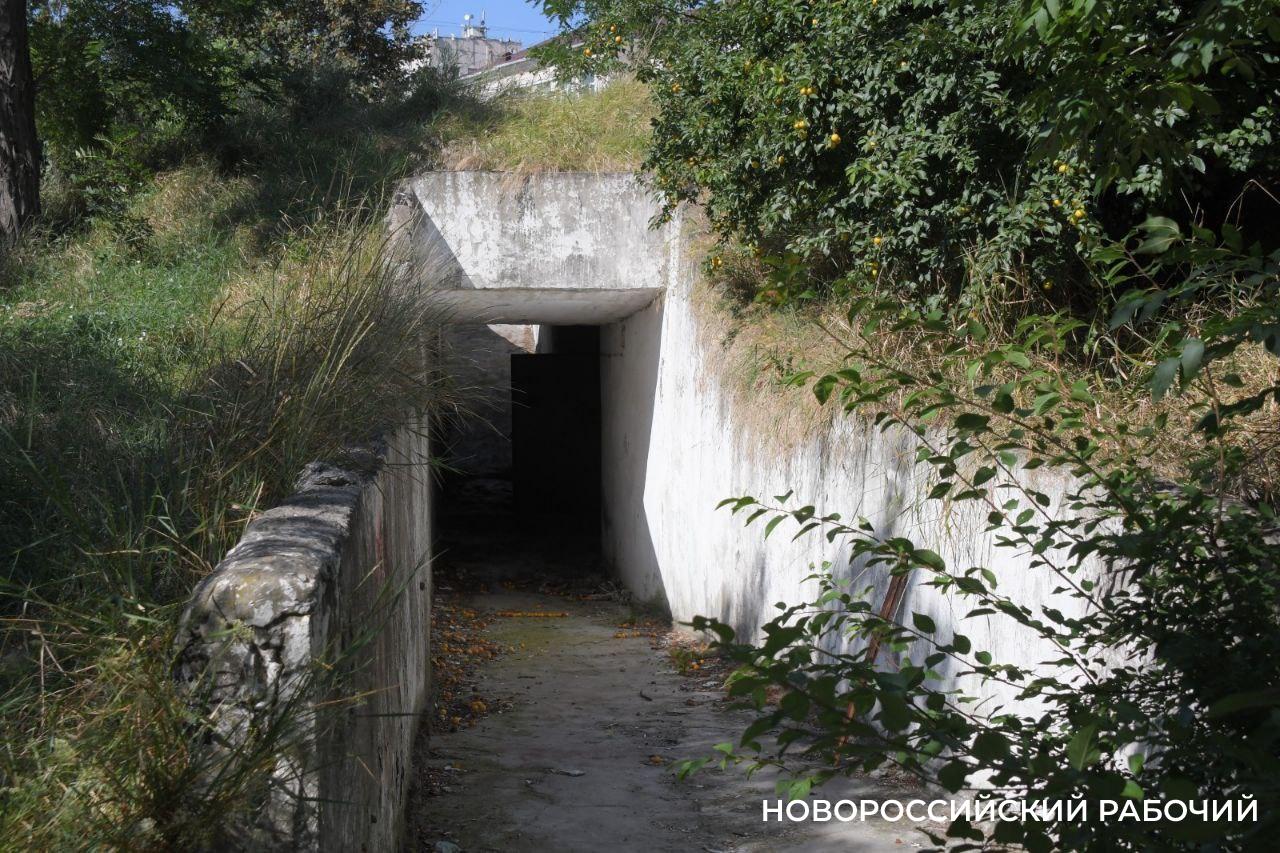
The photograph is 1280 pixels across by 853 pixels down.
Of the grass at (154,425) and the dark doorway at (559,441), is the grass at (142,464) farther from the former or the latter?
the dark doorway at (559,441)

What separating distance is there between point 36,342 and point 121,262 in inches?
131

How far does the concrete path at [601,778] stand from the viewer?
4527 millimetres

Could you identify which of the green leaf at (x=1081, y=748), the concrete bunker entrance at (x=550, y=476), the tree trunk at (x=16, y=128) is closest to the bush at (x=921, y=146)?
the green leaf at (x=1081, y=748)

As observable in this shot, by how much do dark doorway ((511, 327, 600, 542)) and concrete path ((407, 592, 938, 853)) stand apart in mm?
6027

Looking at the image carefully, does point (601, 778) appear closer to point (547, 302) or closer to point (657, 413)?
point (657, 413)

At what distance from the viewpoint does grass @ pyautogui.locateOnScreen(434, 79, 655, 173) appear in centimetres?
916

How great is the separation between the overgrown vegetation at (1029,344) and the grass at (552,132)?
0.89 meters

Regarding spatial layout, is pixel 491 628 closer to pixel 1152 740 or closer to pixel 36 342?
pixel 36 342

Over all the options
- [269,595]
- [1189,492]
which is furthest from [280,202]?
[1189,492]

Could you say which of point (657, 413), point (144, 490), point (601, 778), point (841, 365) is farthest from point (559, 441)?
point (144, 490)

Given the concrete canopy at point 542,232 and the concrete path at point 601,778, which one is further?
the concrete canopy at point 542,232

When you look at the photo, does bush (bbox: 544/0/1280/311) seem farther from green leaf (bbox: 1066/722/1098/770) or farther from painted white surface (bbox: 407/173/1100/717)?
green leaf (bbox: 1066/722/1098/770)

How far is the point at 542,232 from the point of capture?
8945 millimetres

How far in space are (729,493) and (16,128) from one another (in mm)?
6318
